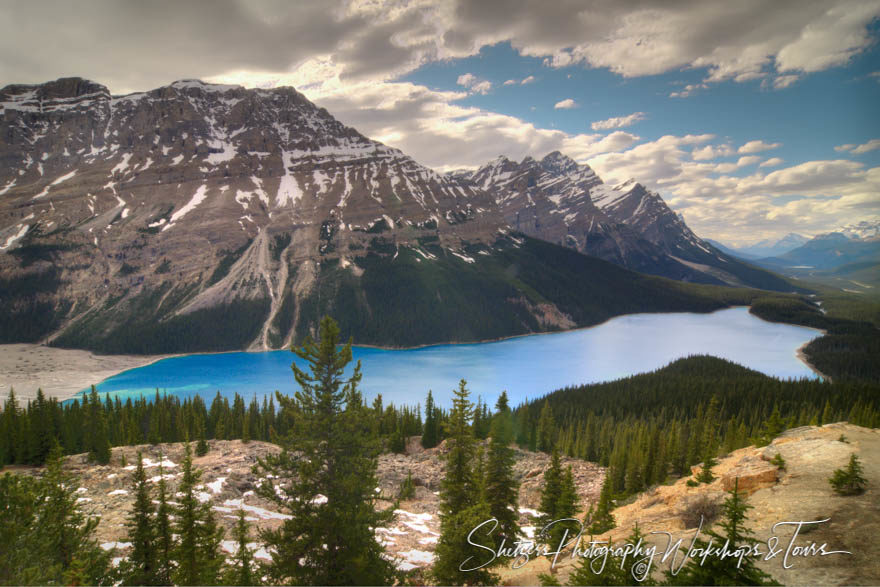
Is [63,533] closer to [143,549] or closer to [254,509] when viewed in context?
[143,549]

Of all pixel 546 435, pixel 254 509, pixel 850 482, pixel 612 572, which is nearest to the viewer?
pixel 612 572

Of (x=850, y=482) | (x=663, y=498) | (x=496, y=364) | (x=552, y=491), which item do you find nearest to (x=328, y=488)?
(x=552, y=491)

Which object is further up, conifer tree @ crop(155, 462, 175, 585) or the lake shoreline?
conifer tree @ crop(155, 462, 175, 585)

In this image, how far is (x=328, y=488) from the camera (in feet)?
43.9

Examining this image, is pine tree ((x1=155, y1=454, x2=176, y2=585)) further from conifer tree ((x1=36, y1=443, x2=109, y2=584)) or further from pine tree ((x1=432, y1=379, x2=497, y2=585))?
pine tree ((x1=432, y1=379, x2=497, y2=585))

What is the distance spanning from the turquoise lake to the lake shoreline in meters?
4.12

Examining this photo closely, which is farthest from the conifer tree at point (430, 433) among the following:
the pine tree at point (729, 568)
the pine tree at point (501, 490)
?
the pine tree at point (729, 568)

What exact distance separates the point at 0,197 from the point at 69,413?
694ft

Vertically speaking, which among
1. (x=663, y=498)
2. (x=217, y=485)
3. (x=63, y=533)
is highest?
(x=63, y=533)

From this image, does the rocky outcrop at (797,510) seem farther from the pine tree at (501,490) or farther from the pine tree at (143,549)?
the pine tree at (143,549)

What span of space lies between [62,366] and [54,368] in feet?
11.0

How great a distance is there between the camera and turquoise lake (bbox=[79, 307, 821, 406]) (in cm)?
10750

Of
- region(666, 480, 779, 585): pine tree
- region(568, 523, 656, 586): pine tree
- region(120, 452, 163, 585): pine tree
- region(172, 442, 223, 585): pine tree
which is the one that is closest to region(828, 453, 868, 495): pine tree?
region(666, 480, 779, 585): pine tree

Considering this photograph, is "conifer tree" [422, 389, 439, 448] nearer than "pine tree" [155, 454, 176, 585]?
No
